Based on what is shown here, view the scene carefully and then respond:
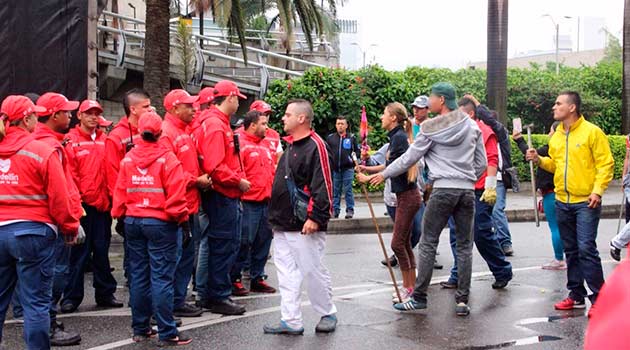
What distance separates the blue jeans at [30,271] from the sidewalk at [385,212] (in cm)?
945

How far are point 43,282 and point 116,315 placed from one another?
2031 mm

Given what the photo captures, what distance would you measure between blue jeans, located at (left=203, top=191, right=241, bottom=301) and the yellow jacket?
302 cm

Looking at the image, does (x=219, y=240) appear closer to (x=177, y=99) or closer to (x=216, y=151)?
(x=216, y=151)

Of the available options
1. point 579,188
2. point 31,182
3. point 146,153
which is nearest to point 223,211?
point 146,153

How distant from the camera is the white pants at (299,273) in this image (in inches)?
282

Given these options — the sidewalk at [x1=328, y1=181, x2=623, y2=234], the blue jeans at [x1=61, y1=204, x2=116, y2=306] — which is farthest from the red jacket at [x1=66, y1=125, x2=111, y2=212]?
the sidewalk at [x1=328, y1=181, x2=623, y2=234]

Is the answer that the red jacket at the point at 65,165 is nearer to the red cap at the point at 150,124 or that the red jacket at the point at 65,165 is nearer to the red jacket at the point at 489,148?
the red cap at the point at 150,124

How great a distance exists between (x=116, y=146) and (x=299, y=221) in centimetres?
195

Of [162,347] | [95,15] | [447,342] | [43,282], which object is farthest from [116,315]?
[95,15]

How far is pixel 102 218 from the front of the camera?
8375 mm

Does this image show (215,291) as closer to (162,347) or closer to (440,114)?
(162,347)

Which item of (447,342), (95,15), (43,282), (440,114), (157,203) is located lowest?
(447,342)

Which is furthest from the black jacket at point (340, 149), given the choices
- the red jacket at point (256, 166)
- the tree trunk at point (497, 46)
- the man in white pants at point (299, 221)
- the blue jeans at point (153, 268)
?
the blue jeans at point (153, 268)

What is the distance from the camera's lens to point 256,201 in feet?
30.3
